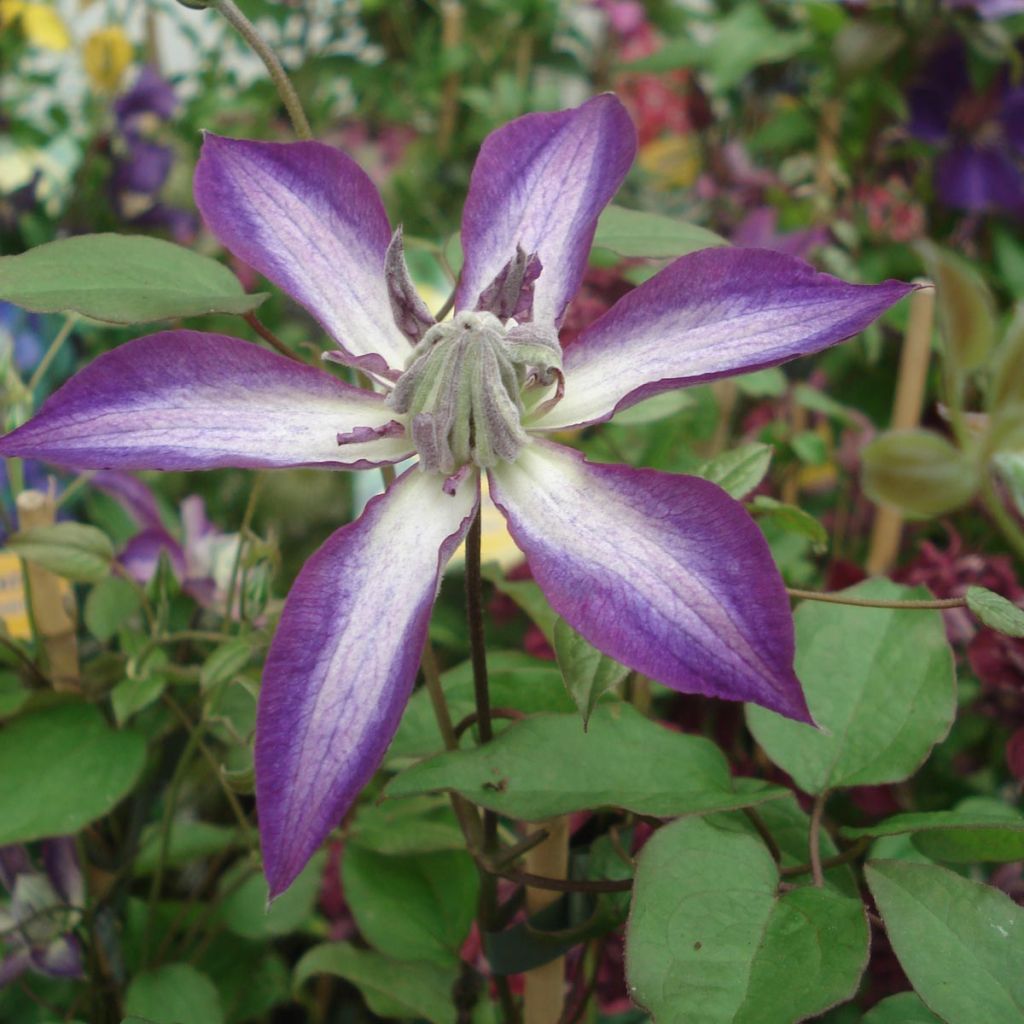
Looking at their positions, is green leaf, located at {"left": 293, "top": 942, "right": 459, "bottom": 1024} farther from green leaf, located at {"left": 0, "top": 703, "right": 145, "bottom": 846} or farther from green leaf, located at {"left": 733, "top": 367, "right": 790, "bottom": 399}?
green leaf, located at {"left": 733, "top": 367, "right": 790, "bottom": 399}

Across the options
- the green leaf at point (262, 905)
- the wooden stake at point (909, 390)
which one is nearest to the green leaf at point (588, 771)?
the green leaf at point (262, 905)

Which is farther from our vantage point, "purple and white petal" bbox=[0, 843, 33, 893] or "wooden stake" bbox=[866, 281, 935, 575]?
"wooden stake" bbox=[866, 281, 935, 575]

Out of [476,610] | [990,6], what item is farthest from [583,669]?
[990,6]

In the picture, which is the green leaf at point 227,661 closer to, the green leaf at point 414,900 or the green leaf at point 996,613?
the green leaf at point 414,900

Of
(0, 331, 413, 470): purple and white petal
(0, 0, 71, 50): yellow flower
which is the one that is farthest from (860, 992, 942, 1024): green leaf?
(0, 0, 71, 50): yellow flower

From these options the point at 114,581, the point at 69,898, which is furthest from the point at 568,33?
the point at 69,898
